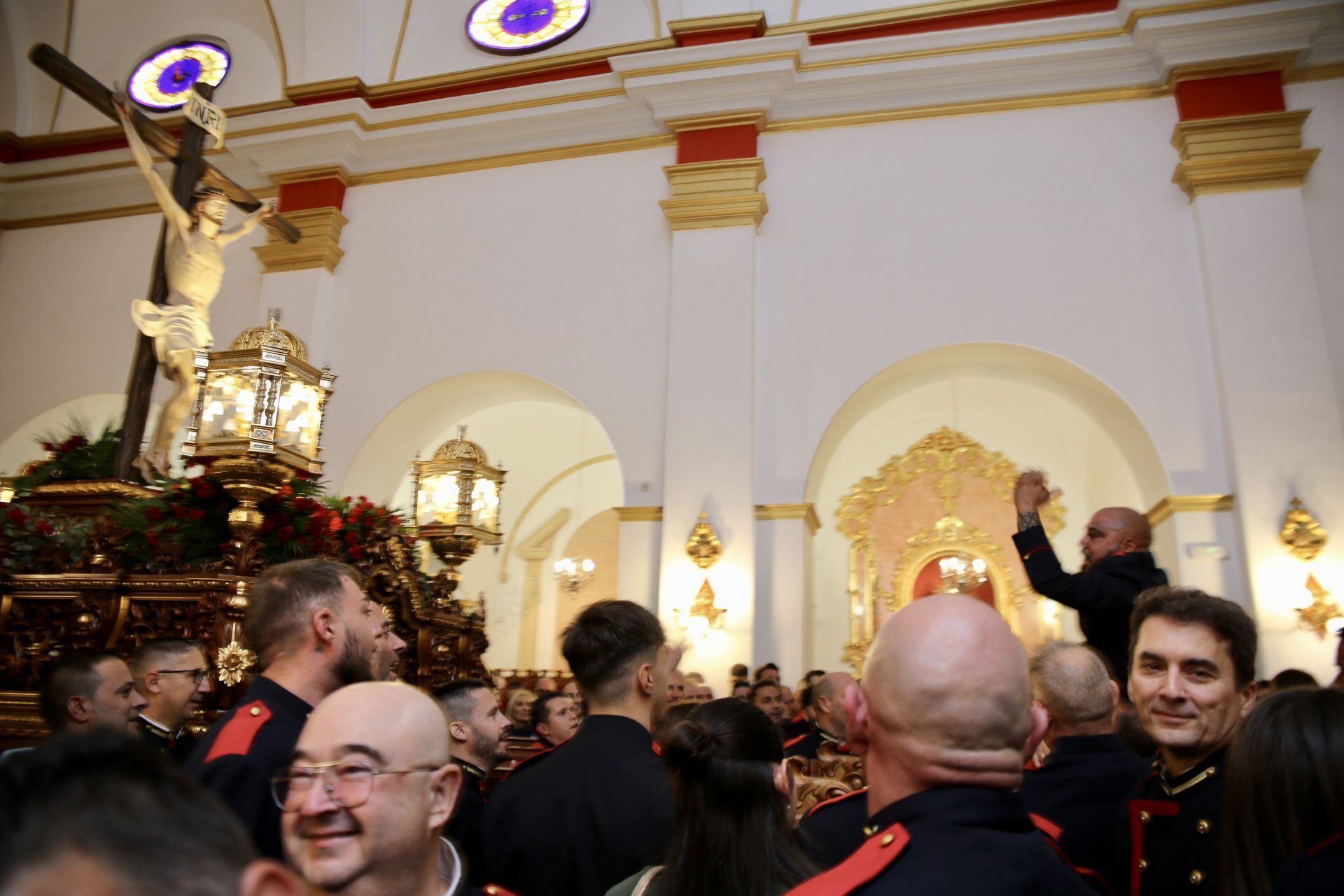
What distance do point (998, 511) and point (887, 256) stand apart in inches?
151

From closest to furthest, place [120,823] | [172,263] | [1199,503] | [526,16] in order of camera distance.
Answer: [120,823] < [172,263] < [1199,503] < [526,16]

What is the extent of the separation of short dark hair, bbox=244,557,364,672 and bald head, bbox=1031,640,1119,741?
192cm

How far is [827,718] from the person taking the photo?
16.1ft

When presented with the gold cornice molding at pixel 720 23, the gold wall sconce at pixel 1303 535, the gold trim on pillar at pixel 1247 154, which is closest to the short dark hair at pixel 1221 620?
the gold wall sconce at pixel 1303 535

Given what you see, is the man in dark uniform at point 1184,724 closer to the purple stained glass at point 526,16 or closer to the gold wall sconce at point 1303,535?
the gold wall sconce at point 1303,535

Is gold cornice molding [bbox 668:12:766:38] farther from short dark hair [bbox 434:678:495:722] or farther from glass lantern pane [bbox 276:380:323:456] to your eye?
short dark hair [bbox 434:678:495:722]

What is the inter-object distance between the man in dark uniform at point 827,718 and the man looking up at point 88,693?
2.71m

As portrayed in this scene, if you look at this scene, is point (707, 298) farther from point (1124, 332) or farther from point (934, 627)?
point (934, 627)

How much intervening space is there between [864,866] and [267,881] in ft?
2.67

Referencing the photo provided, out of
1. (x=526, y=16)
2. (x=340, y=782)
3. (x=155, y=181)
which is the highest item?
(x=526, y=16)

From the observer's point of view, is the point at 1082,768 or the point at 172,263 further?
the point at 172,263

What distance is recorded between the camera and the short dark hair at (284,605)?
2639 mm

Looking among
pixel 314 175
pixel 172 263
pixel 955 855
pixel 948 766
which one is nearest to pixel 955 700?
pixel 948 766

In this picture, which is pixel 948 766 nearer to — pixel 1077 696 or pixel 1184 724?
pixel 1184 724
